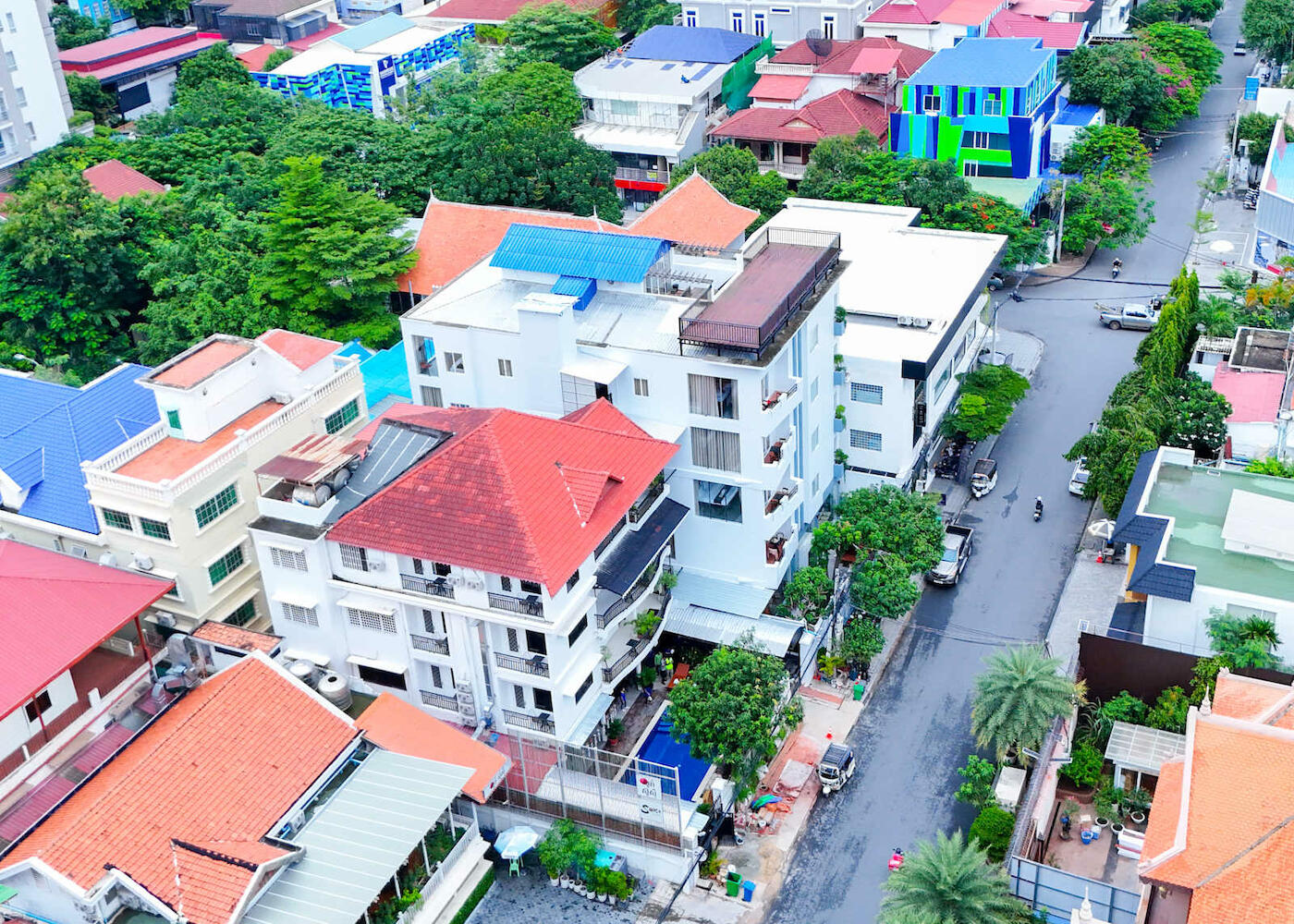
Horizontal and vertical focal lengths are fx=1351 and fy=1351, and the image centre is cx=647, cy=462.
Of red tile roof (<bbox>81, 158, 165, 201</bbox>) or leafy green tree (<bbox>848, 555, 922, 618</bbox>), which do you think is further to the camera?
red tile roof (<bbox>81, 158, 165, 201</bbox>)

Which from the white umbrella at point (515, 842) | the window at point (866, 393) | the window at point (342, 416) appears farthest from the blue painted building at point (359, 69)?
the white umbrella at point (515, 842)

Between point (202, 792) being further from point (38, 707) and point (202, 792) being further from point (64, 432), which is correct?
point (64, 432)

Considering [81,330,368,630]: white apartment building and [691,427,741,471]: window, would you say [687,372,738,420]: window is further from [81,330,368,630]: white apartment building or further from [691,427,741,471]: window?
[81,330,368,630]: white apartment building

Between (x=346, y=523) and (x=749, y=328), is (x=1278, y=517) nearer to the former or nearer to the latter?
(x=749, y=328)

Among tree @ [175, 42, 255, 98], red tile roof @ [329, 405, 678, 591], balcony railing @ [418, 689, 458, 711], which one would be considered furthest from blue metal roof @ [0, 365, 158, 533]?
tree @ [175, 42, 255, 98]

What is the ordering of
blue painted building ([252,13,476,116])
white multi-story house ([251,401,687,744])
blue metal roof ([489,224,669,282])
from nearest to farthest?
white multi-story house ([251,401,687,744]) → blue metal roof ([489,224,669,282]) → blue painted building ([252,13,476,116])

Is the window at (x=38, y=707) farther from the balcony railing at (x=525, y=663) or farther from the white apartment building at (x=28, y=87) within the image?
the white apartment building at (x=28, y=87)
